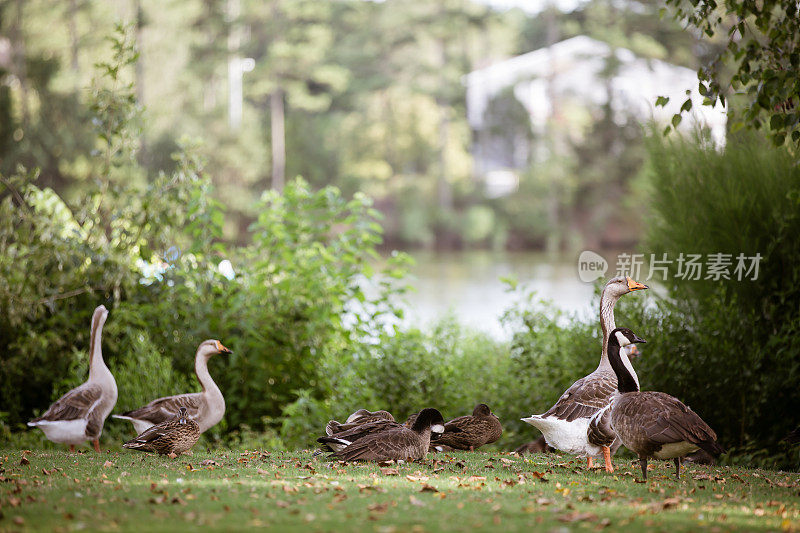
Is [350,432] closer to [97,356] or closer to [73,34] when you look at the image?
[97,356]

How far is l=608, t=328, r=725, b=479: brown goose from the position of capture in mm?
7258

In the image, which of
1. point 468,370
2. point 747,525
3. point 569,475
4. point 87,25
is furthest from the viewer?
point 87,25

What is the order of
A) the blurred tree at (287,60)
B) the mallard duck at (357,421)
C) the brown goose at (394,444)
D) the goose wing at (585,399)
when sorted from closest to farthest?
the brown goose at (394,444) → the goose wing at (585,399) → the mallard duck at (357,421) → the blurred tree at (287,60)

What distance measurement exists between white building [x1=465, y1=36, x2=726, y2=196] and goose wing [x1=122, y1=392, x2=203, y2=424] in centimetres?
3957

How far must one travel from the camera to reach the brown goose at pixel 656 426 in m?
7.26

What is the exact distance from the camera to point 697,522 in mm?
5910

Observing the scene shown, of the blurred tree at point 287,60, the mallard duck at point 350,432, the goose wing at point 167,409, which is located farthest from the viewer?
the blurred tree at point 287,60

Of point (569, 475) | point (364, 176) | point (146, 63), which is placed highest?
point (146, 63)

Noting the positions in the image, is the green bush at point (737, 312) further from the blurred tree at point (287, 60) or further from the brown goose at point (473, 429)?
the blurred tree at point (287, 60)

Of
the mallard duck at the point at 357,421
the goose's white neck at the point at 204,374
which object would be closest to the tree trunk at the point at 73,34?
the goose's white neck at the point at 204,374

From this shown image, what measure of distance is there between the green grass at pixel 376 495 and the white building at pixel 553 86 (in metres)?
39.7

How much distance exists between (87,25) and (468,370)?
41.5 m

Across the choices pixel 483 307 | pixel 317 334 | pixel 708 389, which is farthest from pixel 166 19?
pixel 708 389

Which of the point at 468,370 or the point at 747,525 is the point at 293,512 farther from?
the point at 468,370
